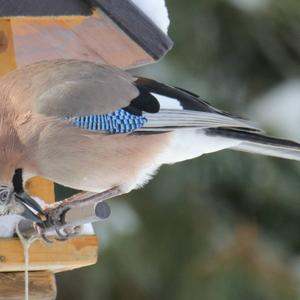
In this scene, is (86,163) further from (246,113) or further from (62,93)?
(246,113)

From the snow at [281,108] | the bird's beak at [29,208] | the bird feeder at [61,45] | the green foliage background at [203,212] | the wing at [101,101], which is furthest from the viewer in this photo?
the snow at [281,108]

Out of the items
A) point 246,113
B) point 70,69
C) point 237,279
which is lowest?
point 237,279

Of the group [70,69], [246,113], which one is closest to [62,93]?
[70,69]

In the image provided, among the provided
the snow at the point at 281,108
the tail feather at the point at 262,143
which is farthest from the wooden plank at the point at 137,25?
the snow at the point at 281,108

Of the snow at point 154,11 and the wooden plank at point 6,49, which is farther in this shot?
the wooden plank at point 6,49

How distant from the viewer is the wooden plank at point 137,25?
14.1 feet

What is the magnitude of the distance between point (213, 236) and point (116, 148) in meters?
2.77

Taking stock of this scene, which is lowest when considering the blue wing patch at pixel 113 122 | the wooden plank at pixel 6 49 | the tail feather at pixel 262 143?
the tail feather at pixel 262 143

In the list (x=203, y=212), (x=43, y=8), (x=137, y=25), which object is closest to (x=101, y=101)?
(x=137, y=25)

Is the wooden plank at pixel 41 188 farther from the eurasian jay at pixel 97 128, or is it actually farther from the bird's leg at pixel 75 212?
the eurasian jay at pixel 97 128

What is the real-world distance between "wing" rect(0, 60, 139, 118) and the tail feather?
1.18 ft

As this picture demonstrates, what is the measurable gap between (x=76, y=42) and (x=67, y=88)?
0.60m

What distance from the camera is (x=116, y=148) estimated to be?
4.40 metres

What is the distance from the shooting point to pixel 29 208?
4184mm
